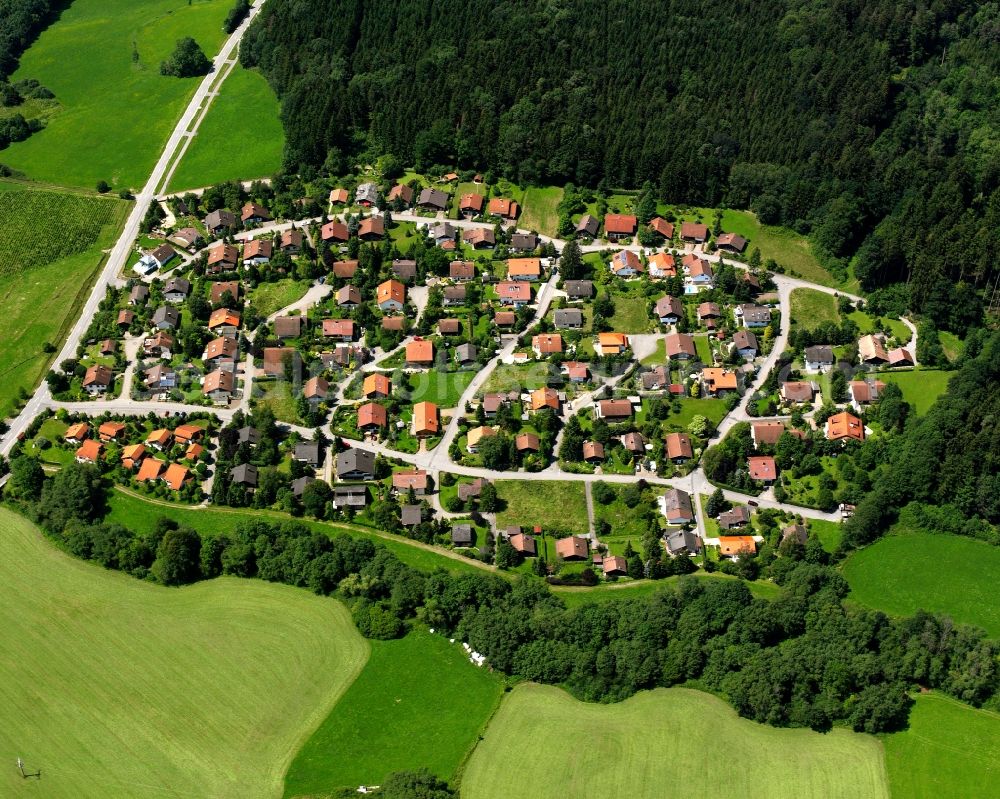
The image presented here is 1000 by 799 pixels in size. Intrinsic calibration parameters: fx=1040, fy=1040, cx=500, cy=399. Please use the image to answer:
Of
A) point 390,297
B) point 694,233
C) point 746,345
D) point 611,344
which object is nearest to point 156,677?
point 390,297

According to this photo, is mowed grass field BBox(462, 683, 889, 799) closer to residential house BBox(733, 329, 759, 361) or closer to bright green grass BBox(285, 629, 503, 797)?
bright green grass BBox(285, 629, 503, 797)

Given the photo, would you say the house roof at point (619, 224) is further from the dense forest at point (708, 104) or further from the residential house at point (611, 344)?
the residential house at point (611, 344)

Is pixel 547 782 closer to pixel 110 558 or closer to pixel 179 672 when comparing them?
pixel 179 672

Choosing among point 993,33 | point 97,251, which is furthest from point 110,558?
point 993,33

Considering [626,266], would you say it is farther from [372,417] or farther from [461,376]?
[372,417]

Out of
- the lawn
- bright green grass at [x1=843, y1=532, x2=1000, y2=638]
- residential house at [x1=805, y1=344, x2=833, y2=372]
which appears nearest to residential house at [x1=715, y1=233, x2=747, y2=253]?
residential house at [x1=805, y1=344, x2=833, y2=372]
